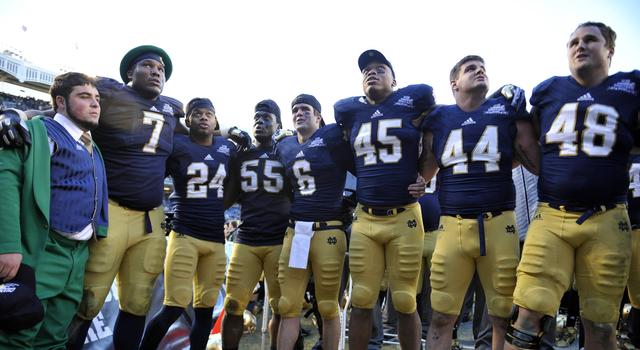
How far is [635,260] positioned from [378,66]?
268 cm

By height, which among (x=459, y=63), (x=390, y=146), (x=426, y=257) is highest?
A: (x=459, y=63)

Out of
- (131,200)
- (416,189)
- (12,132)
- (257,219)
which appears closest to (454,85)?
(416,189)

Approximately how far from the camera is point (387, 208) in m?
3.50

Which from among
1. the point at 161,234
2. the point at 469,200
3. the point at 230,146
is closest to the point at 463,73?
the point at 469,200

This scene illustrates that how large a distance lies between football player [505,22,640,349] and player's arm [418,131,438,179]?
0.97 m

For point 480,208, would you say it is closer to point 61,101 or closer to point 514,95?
point 514,95

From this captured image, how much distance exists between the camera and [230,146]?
4.57 meters

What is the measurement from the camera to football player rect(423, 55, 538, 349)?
298 centimetres

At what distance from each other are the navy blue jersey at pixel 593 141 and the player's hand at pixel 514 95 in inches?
12.8

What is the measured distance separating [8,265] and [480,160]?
305 cm

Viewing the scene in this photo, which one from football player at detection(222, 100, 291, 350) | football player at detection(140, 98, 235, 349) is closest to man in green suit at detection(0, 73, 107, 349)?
football player at detection(140, 98, 235, 349)

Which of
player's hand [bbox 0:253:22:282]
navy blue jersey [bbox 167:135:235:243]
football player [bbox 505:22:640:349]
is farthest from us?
navy blue jersey [bbox 167:135:235:243]

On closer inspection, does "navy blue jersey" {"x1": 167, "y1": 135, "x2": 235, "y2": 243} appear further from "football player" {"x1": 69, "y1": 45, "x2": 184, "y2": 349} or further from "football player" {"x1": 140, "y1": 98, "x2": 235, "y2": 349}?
"football player" {"x1": 69, "y1": 45, "x2": 184, "y2": 349}

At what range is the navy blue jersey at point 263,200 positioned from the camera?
431cm
